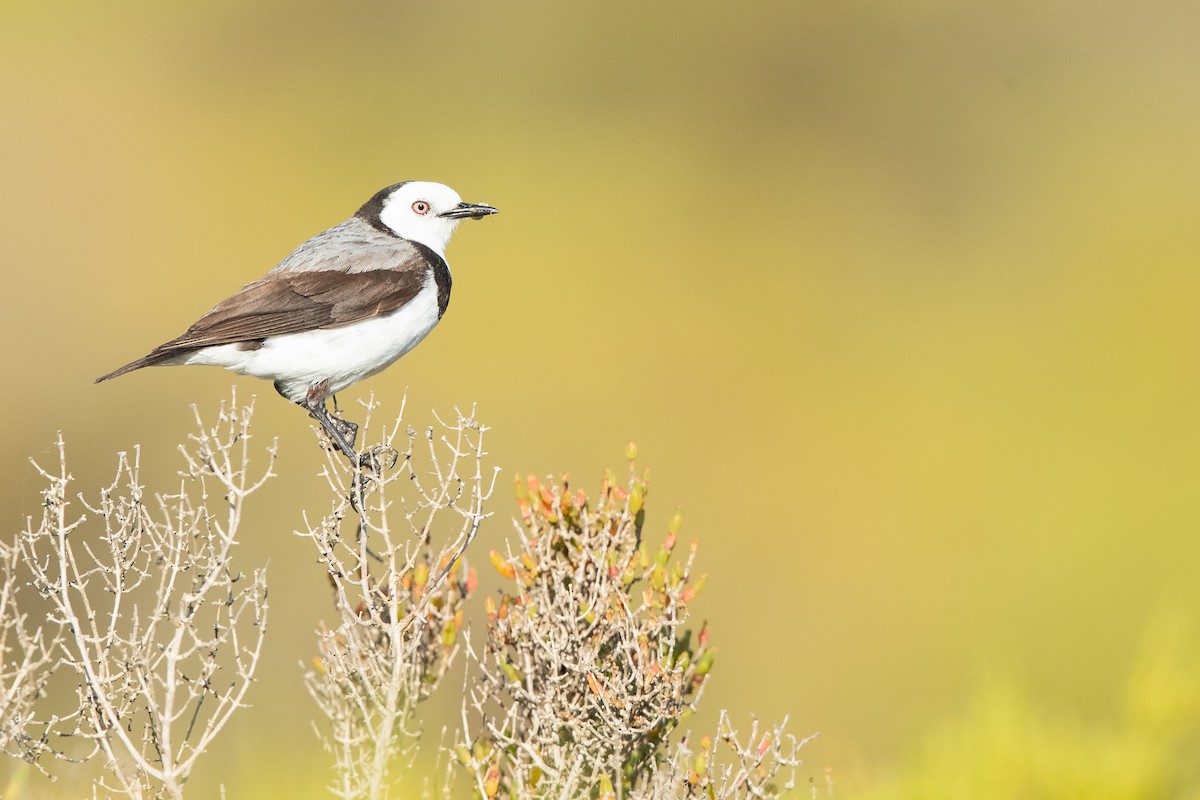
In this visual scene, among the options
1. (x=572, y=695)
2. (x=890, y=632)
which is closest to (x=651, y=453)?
(x=890, y=632)

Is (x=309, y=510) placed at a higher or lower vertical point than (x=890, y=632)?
lower

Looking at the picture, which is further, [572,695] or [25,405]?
[25,405]

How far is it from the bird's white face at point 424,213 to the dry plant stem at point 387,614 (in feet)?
4.91

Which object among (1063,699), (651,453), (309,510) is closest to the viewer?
(1063,699)

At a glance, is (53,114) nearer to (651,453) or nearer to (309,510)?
(309,510)

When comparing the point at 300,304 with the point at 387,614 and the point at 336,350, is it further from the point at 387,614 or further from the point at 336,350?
the point at 387,614

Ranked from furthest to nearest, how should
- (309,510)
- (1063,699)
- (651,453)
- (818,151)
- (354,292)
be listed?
(818,151) → (651,453) → (309,510) → (1063,699) → (354,292)

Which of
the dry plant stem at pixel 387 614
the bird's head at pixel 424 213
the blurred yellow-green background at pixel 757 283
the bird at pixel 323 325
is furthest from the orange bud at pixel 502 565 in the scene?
the blurred yellow-green background at pixel 757 283

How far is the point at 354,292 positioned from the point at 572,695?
2.04m

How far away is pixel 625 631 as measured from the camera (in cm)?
423

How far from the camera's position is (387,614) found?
188 inches

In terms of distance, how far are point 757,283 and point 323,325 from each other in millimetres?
10865

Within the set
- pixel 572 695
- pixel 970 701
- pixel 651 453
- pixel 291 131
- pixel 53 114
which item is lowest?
pixel 572 695

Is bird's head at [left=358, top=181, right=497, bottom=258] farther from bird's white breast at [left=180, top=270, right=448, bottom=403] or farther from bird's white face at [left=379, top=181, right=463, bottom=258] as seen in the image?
bird's white breast at [left=180, top=270, right=448, bottom=403]
